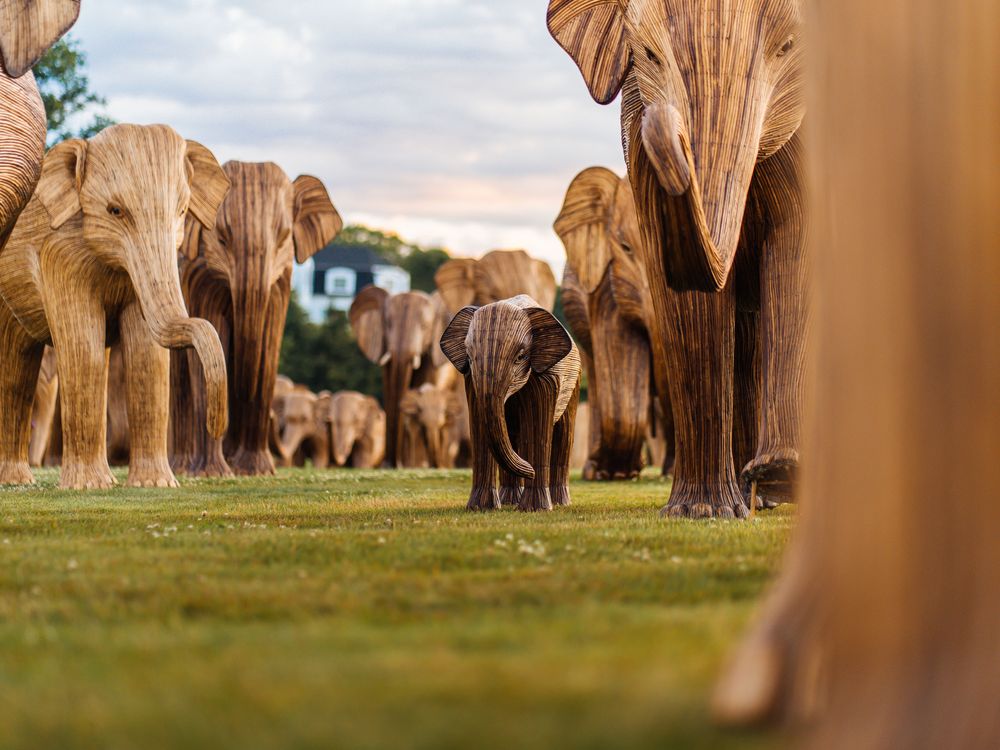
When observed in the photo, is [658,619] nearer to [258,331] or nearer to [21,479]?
[21,479]

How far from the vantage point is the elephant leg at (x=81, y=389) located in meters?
9.80

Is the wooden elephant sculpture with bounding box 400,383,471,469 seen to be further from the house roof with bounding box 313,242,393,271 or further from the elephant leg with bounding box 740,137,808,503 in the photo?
the house roof with bounding box 313,242,393,271

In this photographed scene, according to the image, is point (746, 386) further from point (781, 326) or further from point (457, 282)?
point (457, 282)

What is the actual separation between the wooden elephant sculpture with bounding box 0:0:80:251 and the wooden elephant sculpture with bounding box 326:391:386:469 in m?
18.8

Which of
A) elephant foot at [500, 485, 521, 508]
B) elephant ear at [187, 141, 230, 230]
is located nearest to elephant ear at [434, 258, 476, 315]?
elephant ear at [187, 141, 230, 230]

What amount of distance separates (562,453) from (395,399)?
13.7m

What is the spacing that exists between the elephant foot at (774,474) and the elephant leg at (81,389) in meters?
5.40

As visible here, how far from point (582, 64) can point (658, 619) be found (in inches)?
212

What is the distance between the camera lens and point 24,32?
24.6ft

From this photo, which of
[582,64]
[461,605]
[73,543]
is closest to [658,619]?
[461,605]

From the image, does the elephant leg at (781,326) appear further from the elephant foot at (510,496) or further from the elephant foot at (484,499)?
the elephant foot at (510,496)

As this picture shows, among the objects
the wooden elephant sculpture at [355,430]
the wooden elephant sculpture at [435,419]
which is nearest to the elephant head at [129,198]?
the wooden elephant sculpture at [435,419]

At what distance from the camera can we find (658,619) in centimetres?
Result: 300

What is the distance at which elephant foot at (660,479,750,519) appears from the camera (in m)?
6.62
